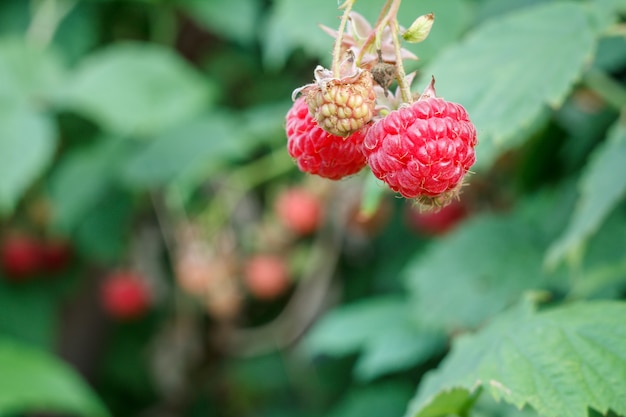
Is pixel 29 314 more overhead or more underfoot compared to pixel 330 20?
more overhead

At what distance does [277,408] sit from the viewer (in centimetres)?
269

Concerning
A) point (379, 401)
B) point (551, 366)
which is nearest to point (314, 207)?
point (379, 401)

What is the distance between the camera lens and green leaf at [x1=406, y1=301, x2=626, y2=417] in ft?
2.40

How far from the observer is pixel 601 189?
97cm

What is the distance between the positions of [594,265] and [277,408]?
1619 millimetres

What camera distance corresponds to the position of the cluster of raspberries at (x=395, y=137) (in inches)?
23.3

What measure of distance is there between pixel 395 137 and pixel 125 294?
1.99 metres

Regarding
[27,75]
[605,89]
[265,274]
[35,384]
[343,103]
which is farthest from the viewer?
[265,274]

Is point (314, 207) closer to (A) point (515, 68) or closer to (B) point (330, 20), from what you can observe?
(B) point (330, 20)

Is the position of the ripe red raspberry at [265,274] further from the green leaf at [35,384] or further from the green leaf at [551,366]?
the green leaf at [551,366]

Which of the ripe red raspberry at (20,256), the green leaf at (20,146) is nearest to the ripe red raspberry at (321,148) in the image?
the green leaf at (20,146)

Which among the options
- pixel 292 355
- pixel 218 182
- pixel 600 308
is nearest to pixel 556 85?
pixel 600 308

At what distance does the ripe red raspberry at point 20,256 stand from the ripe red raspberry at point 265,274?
0.62m

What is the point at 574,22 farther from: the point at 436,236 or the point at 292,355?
the point at 292,355
